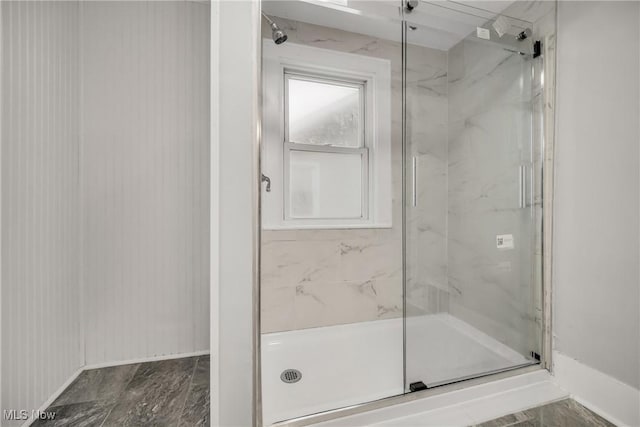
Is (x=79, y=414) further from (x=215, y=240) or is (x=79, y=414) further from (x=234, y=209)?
(x=234, y=209)

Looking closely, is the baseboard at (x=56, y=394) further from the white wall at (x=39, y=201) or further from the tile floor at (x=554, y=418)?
the tile floor at (x=554, y=418)

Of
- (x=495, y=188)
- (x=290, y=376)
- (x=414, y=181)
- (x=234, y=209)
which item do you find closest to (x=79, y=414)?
(x=290, y=376)

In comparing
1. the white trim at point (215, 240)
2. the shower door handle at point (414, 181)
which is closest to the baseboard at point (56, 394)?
the white trim at point (215, 240)

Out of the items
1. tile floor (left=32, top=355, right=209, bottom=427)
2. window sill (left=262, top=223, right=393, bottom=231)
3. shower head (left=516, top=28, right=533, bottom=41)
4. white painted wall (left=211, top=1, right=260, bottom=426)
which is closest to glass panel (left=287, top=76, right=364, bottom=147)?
window sill (left=262, top=223, right=393, bottom=231)

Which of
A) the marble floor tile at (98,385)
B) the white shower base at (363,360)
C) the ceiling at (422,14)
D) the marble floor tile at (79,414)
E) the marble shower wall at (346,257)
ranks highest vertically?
the ceiling at (422,14)

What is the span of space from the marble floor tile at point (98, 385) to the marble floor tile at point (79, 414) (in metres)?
0.03

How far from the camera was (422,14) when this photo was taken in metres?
1.67

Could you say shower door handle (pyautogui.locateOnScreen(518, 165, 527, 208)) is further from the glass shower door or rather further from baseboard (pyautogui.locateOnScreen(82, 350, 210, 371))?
A: baseboard (pyautogui.locateOnScreen(82, 350, 210, 371))

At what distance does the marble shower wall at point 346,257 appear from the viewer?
1.80 m

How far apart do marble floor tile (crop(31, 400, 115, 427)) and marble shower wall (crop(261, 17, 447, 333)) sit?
0.86 m
